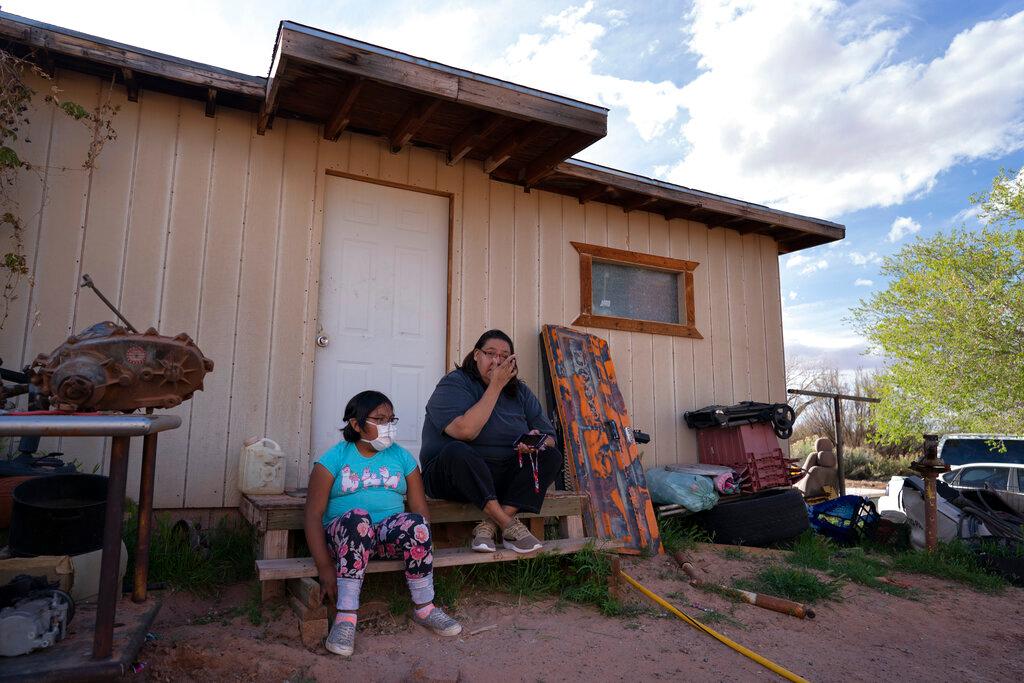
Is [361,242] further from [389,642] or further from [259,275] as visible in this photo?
[389,642]

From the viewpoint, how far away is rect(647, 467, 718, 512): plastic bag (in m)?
5.24

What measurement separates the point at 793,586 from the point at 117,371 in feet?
12.5

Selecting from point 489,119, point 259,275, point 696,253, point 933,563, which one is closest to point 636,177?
point 696,253

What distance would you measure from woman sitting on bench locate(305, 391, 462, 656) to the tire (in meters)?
2.92

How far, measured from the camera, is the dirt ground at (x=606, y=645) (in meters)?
2.55

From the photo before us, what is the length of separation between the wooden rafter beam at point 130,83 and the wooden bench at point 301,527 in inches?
109

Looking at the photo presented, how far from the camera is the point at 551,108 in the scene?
461cm

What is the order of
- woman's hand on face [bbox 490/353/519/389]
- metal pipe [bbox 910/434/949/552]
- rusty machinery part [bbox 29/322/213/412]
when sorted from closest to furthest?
1. rusty machinery part [bbox 29/322/213/412]
2. woman's hand on face [bbox 490/353/519/389]
3. metal pipe [bbox 910/434/949/552]

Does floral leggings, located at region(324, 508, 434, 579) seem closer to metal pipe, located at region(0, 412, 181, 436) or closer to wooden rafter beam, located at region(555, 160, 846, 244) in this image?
metal pipe, located at region(0, 412, 181, 436)

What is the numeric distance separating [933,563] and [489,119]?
469cm

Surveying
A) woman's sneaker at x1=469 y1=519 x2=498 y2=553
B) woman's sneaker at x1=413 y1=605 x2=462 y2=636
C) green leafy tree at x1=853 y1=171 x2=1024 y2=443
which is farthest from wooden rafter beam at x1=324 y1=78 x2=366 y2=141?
green leafy tree at x1=853 y1=171 x2=1024 y2=443

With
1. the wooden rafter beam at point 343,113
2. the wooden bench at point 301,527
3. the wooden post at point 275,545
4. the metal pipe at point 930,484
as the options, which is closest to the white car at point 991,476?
the metal pipe at point 930,484

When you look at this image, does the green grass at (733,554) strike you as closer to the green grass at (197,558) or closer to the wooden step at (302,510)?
the wooden step at (302,510)

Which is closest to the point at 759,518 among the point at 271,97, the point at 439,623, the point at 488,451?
the point at 488,451
